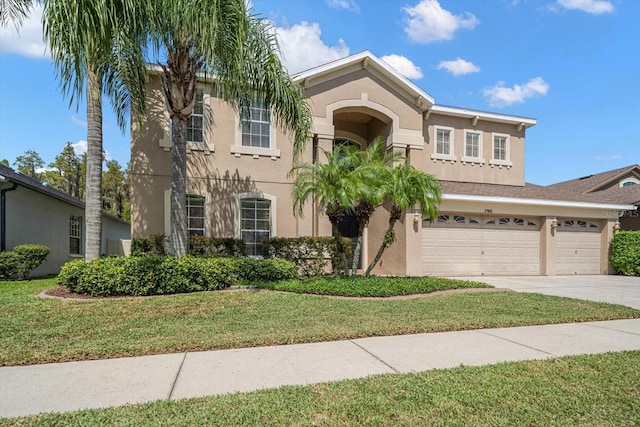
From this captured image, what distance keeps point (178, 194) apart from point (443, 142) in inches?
476

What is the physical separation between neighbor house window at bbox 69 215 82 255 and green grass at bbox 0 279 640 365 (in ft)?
29.7

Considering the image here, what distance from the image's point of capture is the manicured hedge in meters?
8.47

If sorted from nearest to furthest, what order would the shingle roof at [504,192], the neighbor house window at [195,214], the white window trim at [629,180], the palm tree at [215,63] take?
the palm tree at [215,63] < the neighbor house window at [195,214] < the shingle roof at [504,192] < the white window trim at [629,180]

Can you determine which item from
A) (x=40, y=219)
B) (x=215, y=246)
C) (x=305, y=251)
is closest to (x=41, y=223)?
(x=40, y=219)

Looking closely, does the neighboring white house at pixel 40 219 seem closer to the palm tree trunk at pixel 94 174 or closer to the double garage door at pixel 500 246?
the palm tree trunk at pixel 94 174

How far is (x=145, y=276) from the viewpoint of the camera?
8.69 meters

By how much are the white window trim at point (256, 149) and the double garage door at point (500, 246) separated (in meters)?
6.24

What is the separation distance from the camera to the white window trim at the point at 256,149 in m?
13.3

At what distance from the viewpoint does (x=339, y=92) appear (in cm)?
1438

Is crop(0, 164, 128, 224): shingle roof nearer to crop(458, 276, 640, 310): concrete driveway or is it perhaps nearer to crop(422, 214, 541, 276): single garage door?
crop(422, 214, 541, 276): single garage door

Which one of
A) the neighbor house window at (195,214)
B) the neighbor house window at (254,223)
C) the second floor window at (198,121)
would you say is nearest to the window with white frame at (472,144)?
the neighbor house window at (254,223)

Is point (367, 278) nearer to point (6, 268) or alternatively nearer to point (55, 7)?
point (55, 7)

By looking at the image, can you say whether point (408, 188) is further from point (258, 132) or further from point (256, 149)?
point (258, 132)

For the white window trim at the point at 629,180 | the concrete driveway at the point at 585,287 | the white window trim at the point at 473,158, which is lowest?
the concrete driveway at the point at 585,287
